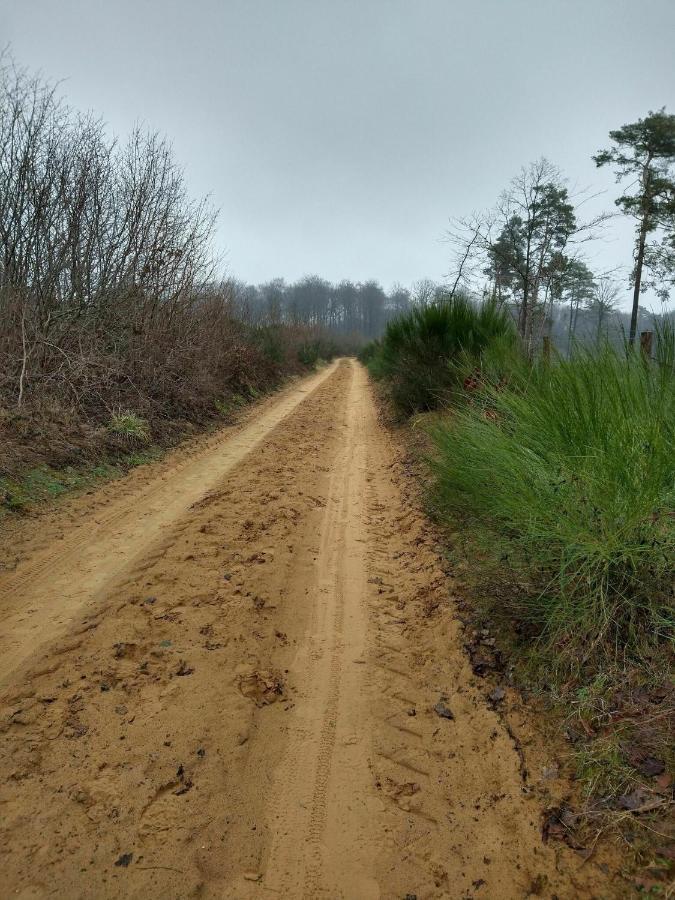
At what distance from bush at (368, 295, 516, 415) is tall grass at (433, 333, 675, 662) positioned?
450cm

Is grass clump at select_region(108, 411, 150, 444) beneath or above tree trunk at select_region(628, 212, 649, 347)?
beneath

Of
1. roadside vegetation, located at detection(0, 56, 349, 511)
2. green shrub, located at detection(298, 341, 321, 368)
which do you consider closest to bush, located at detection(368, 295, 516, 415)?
roadside vegetation, located at detection(0, 56, 349, 511)

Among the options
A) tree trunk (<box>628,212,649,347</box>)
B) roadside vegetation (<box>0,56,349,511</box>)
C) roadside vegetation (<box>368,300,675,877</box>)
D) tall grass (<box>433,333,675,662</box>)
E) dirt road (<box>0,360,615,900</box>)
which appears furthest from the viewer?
tree trunk (<box>628,212,649,347</box>)

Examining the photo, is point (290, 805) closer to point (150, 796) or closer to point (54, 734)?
point (150, 796)

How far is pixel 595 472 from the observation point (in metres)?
2.55

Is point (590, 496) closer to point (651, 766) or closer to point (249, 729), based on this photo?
point (651, 766)

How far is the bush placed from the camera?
8117mm

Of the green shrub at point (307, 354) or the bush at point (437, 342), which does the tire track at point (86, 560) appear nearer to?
the bush at point (437, 342)

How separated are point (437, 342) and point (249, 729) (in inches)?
291

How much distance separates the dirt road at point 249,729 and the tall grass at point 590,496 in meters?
Result: 0.66

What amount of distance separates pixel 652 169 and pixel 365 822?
1165 inches

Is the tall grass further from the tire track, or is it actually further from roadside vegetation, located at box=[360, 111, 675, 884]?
the tire track

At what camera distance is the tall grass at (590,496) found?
2299 mm

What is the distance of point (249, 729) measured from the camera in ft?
7.50
